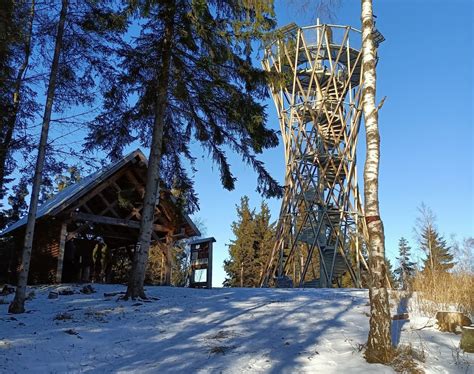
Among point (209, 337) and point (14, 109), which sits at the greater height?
point (14, 109)

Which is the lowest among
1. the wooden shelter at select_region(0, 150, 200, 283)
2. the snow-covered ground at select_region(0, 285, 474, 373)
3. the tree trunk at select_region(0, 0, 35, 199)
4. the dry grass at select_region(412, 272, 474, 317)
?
the snow-covered ground at select_region(0, 285, 474, 373)

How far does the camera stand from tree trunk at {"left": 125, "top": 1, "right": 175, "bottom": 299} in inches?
386

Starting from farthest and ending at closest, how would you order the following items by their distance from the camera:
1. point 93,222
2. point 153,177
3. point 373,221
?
point 93,222, point 153,177, point 373,221

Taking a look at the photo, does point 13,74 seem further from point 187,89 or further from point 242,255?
point 242,255

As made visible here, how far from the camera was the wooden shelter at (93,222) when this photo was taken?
14273mm

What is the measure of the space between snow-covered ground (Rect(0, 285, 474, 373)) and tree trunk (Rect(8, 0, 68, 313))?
450mm

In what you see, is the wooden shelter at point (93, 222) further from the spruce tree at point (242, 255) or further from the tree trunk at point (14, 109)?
the spruce tree at point (242, 255)

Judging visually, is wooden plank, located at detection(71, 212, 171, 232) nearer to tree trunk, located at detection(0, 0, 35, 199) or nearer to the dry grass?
tree trunk, located at detection(0, 0, 35, 199)

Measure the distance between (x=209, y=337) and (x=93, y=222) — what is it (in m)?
9.99

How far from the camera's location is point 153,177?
1038 centimetres

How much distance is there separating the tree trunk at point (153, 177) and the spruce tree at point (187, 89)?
22mm

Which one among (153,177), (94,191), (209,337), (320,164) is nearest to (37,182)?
(153,177)

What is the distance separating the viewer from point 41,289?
482 inches

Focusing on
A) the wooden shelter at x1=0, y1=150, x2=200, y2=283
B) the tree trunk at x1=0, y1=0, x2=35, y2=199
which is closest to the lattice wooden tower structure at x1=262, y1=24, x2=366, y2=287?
the wooden shelter at x1=0, y1=150, x2=200, y2=283
